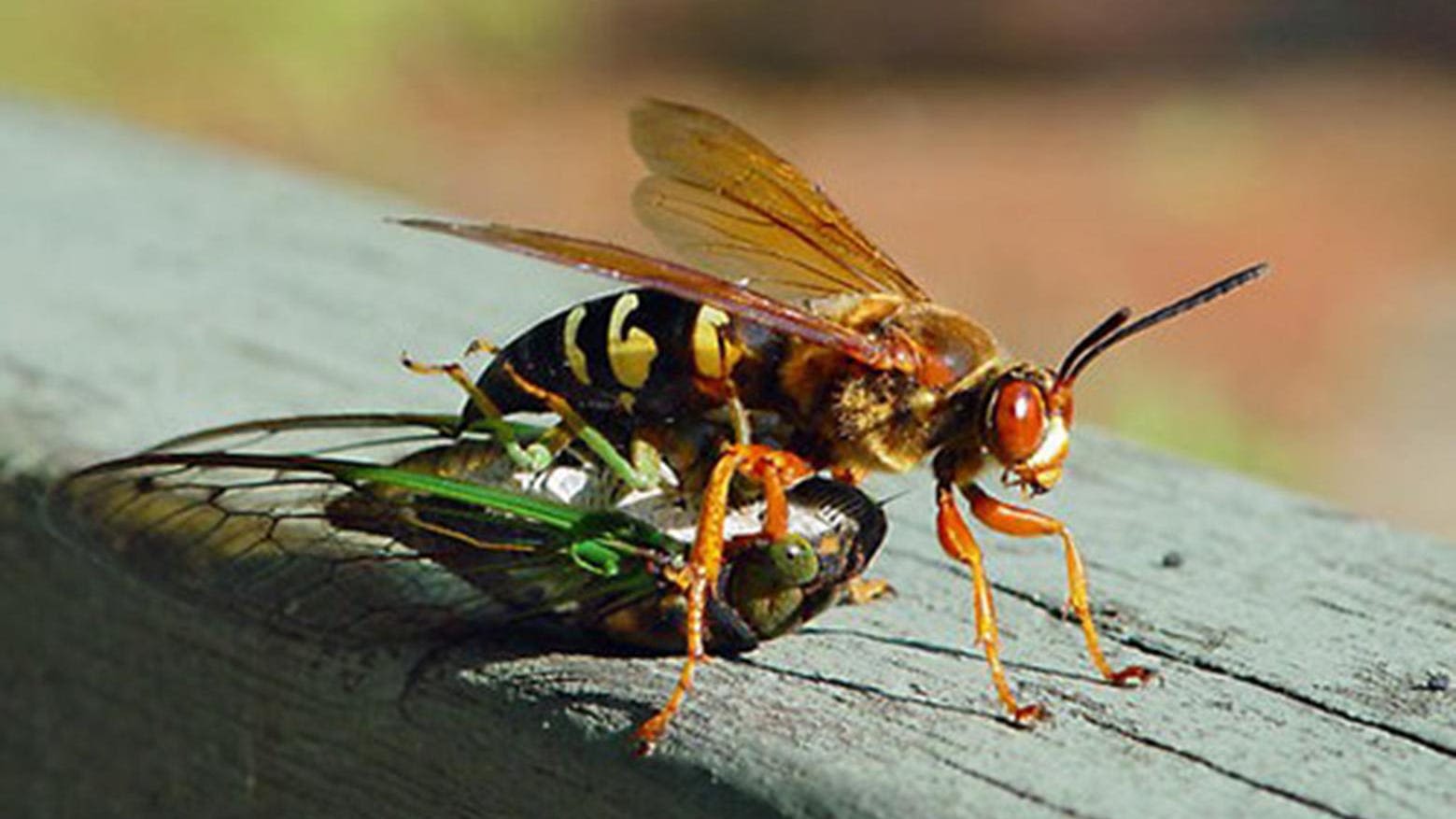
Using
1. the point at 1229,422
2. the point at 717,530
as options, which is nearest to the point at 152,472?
the point at 717,530

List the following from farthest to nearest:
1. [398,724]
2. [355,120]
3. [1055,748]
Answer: [355,120]
[398,724]
[1055,748]

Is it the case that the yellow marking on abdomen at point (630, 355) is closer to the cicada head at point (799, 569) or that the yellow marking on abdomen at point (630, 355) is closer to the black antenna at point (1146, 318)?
the cicada head at point (799, 569)

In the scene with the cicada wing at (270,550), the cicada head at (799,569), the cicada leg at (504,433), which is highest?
the cicada leg at (504,433)

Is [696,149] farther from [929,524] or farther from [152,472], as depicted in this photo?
[152,472]

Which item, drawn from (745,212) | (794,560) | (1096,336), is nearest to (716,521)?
(794,560)

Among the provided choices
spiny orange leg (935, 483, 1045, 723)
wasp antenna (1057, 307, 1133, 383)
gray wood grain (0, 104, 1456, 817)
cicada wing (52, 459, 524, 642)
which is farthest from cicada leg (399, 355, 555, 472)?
wasp antenna (1057, 307, 1133, 383)

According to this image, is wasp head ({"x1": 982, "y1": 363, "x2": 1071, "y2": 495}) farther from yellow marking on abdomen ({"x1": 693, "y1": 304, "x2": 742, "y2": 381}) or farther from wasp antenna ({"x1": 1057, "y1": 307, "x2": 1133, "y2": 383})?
yellow marking on abdomen ({"x1": 693, "y1": 304, "x2": 742, "y2": 381})

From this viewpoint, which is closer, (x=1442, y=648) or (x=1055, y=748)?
(x=1055, y=748)

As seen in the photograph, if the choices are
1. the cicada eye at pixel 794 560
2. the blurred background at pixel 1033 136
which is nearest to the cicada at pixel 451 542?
the cicada eye at pixel 794 560
